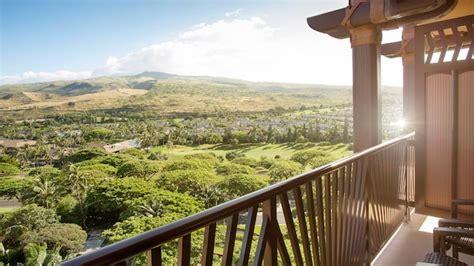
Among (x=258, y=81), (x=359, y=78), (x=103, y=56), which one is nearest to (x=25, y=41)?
(x=103, y=56)

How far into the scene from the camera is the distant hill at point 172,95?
153ft

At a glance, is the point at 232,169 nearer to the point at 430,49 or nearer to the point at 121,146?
the point at 121,146

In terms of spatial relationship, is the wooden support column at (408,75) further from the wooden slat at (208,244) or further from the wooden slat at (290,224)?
the wooden slat at (208,244)

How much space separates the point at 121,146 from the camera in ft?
149

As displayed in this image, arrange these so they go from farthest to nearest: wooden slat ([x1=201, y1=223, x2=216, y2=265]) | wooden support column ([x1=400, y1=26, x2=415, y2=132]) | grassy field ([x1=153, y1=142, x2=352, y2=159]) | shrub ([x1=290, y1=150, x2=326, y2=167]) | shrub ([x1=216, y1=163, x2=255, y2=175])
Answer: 1. grassy field ([x1=153, y1=142, x2=352, y2=159])
2. shrub ([x1=216, y1=163, x2=255, y2=175])
3. shrub ([x1=290, y1=150, x2=326, y2=167])
4. wooden support column ([x1=400, y1=26, x2=415, y2=132])
5. wooden slat ([x1=201, y1=223, x2=216, y2=265])

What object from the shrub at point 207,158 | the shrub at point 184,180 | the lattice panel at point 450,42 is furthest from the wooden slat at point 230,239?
the shrub at point 207,158

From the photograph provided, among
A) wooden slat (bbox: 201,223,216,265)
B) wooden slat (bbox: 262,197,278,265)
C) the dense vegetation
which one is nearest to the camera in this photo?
wooden slat (bbox: 201,223,216,265)

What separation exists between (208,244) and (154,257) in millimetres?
196

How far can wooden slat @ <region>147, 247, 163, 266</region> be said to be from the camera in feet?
2.61

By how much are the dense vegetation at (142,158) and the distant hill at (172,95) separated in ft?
0.91

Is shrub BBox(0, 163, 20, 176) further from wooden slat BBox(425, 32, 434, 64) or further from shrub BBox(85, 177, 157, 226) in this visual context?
wooden slat BBox(425, 32, 434, 64)

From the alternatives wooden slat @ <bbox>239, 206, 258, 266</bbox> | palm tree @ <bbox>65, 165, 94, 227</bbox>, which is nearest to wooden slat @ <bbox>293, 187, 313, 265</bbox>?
wooden slat @ <bbox>239, 206, 258, 266</bbox>

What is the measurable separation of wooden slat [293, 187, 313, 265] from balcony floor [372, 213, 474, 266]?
1.21 m

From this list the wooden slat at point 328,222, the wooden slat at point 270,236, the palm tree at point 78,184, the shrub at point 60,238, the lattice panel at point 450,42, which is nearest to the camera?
the wooden slat at point 270,236
